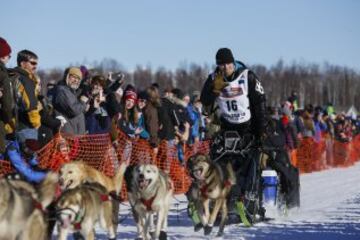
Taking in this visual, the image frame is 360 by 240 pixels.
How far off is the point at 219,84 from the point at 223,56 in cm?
31

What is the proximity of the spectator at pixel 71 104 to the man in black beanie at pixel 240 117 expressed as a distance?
61.2 inches

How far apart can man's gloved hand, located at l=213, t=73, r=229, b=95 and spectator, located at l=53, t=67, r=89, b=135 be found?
1.69m

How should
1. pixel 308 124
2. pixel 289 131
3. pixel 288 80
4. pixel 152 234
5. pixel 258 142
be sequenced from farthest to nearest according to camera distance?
pixel 288 80
pixel 308 124
pixel 289 131
pixel 258 142
pixel 152 234

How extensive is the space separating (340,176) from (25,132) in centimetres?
1133

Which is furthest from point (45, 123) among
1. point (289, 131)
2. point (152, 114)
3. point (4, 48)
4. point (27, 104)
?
point (289, 131)

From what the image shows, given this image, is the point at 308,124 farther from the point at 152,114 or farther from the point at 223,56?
the point at 223,56

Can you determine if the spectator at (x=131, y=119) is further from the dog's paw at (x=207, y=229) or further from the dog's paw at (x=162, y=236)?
the dog's paw at (x=162, y=236)

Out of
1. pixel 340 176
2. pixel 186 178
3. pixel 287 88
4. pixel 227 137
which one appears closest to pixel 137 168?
pixel 227 137

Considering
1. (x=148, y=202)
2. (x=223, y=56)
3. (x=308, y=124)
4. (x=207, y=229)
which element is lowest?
(x=207, y=229)

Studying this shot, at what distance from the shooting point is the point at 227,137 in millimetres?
8039

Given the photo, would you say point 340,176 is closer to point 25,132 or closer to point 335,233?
point 335,233

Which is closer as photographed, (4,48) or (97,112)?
(4,48)

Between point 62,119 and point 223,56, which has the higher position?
point 223,56

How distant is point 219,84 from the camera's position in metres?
7.89
